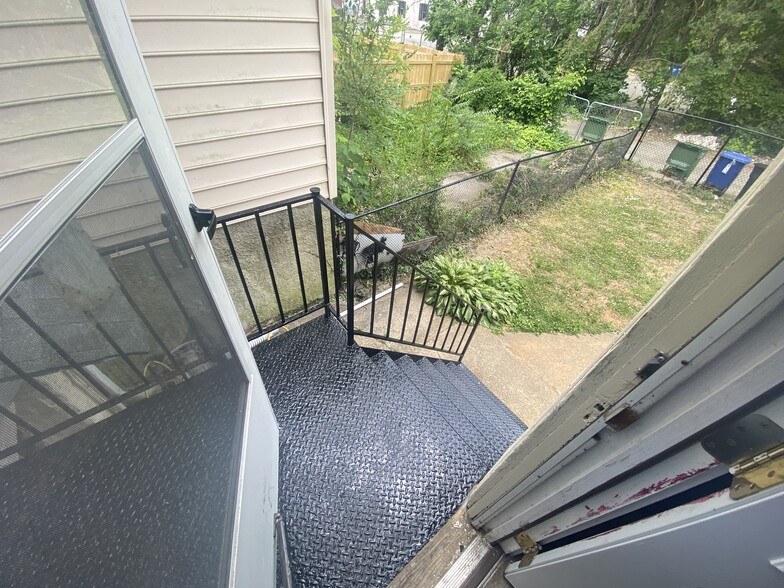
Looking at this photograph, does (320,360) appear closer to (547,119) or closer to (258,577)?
(258,577)

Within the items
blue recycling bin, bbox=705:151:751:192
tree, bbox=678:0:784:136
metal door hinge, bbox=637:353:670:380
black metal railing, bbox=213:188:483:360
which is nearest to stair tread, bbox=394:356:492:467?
black metal railing, bbox=213:188:483:360

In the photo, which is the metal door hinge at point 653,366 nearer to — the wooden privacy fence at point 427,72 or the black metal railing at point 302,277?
the black metal railing at point 302,277

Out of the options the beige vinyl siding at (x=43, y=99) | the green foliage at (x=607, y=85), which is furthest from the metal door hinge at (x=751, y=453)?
the green foliage at (x=607, y=85)

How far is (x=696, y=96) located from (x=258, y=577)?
44.0ft

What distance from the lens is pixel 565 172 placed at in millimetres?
6250

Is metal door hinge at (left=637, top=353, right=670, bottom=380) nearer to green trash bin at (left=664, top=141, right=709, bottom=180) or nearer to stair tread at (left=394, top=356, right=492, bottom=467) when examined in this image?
stair tread at (left=394, top=356, right=492, bottom=467)

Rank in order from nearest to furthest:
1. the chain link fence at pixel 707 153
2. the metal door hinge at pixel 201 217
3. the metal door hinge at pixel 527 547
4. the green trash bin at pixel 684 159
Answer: the metal door hinge at pixel 201 217
the metal door hinge at pixel 527 547
the chain link fence at pixel 707 153
the green trash bin at pixel 684 159

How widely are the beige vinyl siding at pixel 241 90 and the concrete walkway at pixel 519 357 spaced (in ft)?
5.43

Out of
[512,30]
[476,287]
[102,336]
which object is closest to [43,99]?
[102,336]

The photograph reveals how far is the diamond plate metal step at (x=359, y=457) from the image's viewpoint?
4.23 ft

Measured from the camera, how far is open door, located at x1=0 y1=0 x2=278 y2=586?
1.41 ft

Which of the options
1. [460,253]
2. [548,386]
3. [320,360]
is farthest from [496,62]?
[320,360]

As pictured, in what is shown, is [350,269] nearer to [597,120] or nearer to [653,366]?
[653,366]

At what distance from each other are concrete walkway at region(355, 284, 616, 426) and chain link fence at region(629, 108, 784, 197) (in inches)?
227
